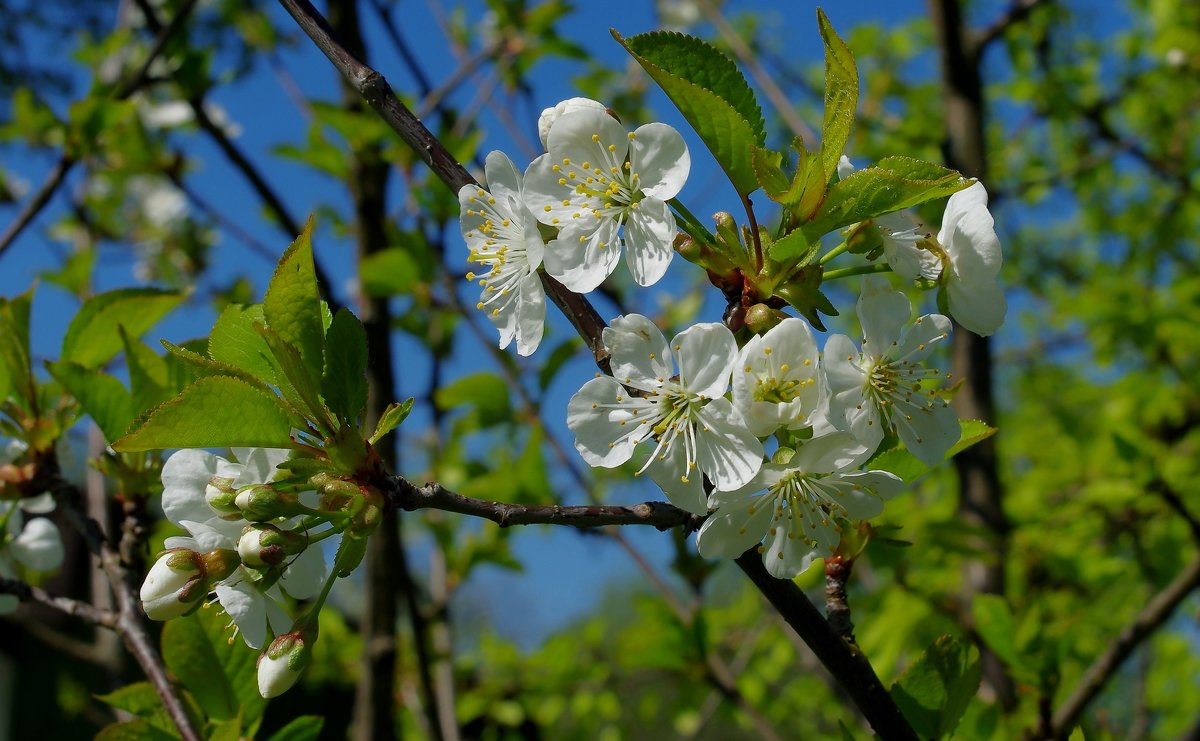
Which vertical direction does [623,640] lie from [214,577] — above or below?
below

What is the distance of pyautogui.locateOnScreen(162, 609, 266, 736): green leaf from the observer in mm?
1153

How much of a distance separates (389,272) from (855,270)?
158 cm

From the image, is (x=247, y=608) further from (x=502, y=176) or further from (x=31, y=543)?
(x=31, y=543)

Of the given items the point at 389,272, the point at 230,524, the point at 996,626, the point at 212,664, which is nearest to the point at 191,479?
the point at 230,524

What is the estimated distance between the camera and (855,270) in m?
1.02

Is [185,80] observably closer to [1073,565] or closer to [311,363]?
[311,363]

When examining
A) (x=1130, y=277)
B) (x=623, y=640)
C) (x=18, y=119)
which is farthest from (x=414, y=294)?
(x=1130, y=277)

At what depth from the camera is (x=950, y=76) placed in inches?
117

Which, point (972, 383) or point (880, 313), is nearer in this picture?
point (880, 313)

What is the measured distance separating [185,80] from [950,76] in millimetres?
2210

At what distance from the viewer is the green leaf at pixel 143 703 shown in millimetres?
1155

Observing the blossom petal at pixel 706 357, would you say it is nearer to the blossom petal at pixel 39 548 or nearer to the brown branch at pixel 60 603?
the brown branch at pixel 60 603

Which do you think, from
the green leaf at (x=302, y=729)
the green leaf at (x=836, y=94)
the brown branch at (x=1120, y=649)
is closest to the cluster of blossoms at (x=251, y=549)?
the green leaf at (x=302, y=729)

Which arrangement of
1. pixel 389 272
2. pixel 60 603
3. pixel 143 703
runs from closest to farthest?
1. pixel 143 703
2. pixel 60 603
3. pixel 389 272
